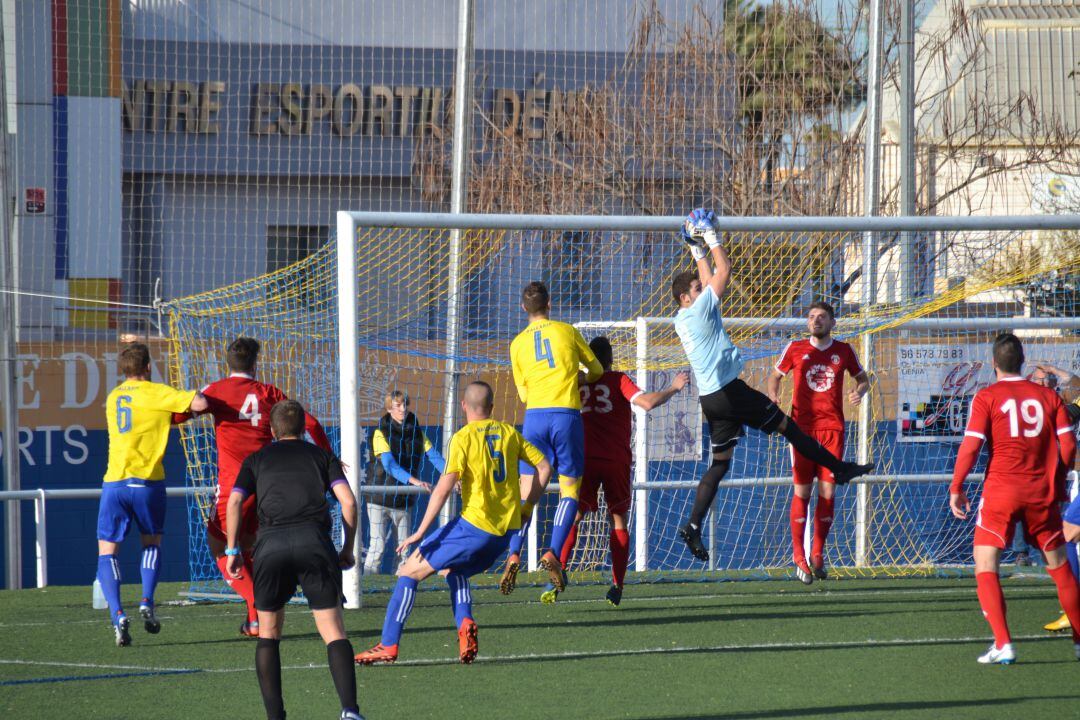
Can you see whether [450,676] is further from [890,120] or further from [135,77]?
[890,120]

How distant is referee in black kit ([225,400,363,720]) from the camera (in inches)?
217

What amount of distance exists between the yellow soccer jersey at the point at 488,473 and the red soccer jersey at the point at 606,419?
2578 millimetres

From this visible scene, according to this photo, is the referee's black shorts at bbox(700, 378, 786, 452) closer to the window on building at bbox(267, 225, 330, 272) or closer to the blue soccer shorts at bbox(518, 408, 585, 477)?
the blue soccer shorts at bbox(518, 408, 585, 477)

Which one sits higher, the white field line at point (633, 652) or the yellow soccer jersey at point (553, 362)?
the yellow soccer jersey at point (553, 362)

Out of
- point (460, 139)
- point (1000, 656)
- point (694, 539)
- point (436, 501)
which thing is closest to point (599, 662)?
point (436, 501)

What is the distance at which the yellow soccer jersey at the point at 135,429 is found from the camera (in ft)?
27.7

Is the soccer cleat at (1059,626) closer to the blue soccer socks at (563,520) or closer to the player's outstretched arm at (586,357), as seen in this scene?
the blue soccer socks at (563,520)

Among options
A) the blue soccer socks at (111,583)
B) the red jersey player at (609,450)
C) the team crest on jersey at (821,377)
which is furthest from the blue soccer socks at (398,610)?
the team crest on jersey at (821,377)

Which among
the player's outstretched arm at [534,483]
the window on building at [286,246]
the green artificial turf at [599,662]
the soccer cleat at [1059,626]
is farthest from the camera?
the window on building at [286,246]

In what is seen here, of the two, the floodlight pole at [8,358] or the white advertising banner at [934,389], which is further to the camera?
the white advertising banner at [934,389]

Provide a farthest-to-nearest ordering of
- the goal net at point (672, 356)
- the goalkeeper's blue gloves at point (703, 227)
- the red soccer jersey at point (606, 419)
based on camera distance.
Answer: the goal net at point (672, 356) → the red soccer jersey at point (606, 419) → the goalkeeper's blue gloves at point (703, 227)

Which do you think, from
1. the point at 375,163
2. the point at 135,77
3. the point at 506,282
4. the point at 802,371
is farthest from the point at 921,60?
the point at 802,371

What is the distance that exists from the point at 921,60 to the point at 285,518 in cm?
1998

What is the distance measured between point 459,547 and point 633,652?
4.71 feet
